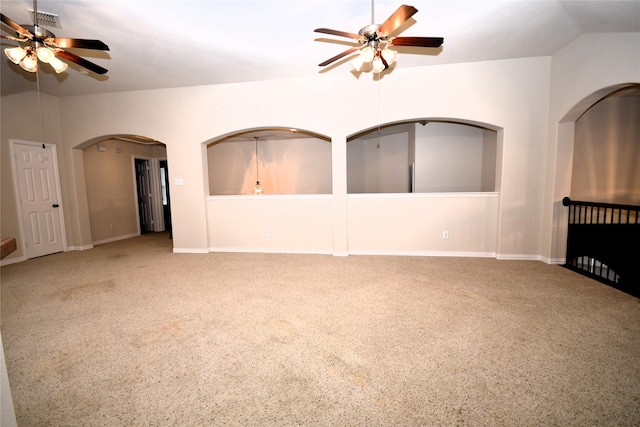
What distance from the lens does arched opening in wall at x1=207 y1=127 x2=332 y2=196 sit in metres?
7.85

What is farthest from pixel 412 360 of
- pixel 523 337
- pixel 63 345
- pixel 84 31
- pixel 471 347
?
pixel 84 31

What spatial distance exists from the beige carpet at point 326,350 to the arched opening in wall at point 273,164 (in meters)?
4.66

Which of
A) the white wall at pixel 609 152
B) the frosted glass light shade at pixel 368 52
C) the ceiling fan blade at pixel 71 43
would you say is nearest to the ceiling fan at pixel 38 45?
the ceiling fan blade at pixel 71 43

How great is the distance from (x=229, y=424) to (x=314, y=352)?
75 centimetres

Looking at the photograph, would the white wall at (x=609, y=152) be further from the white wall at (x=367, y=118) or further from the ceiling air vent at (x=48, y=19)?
the ceiling air vent at (x=48, y=19)

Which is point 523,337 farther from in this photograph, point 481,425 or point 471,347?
point 481,425

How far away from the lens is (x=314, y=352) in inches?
79.2

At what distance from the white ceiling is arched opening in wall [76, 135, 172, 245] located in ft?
6.60

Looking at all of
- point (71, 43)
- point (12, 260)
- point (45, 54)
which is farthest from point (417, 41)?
point (12, 260)

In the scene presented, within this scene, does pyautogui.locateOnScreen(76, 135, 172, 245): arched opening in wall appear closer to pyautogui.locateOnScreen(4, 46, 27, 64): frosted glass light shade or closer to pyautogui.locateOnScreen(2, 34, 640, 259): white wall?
pyautogui.locateOnScreen(2, 34, 640, 259): white wall

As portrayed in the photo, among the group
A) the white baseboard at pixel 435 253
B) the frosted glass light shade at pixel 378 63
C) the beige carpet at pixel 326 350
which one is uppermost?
the frosted glass light shade at pixel 378 63

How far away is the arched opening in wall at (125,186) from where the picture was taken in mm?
6078

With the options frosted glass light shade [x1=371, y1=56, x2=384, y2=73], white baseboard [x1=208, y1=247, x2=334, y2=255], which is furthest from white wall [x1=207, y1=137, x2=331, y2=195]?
frosted glass light shade [x1=371, y1=56, x2=384, y2=73]

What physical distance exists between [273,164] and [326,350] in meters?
6.68
